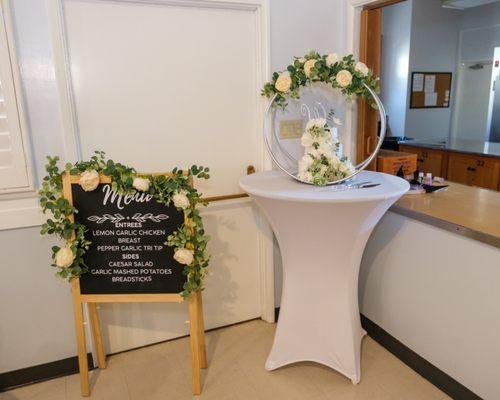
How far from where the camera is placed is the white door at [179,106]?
1.95 meters

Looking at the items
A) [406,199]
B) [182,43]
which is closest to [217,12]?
[182,43]

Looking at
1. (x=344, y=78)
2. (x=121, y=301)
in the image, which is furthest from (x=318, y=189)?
(x=121, y=301)

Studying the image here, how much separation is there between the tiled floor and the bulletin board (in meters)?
4.02

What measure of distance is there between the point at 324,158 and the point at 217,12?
0.97m

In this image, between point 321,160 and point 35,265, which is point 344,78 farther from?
point 35,265

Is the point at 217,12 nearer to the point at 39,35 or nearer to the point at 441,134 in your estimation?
the point at 39,35

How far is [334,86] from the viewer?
2.05m

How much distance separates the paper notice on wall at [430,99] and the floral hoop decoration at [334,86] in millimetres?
3829

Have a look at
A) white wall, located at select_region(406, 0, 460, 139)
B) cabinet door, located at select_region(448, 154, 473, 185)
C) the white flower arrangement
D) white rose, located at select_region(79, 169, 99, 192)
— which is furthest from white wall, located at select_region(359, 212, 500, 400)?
white wall, located at select_region(406, 0, 460, 139)

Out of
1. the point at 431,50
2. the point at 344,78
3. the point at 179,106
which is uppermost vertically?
the point at 431,50

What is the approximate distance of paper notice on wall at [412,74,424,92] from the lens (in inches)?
208

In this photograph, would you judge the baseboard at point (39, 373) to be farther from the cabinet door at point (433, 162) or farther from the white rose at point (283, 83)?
the cabinet door at point (433, 162)

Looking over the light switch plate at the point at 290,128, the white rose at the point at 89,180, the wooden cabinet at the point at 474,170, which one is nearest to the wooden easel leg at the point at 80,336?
the white rose at the point at 89,180

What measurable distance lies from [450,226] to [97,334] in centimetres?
183
